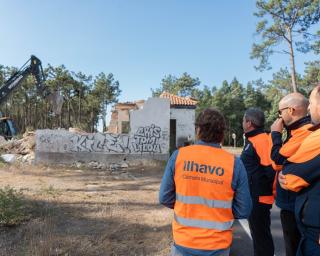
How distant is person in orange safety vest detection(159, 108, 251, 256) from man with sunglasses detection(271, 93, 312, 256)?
704 mm

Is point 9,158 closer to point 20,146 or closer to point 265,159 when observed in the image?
point 20,146

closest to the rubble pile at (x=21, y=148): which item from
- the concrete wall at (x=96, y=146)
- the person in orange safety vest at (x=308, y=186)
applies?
the concrete wall at (x=96, y=146)

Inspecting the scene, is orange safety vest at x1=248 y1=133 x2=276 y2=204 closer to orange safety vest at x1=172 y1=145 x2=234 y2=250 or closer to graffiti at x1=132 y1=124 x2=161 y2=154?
orange safety vest at x1=172 y1=145 x2=234 y2=250

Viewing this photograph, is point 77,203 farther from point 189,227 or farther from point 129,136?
point 129,136

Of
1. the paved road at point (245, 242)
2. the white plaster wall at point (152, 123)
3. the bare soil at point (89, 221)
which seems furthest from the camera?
the white plaster wall at point (152, 123)

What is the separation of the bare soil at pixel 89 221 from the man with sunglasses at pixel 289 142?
8.92ft

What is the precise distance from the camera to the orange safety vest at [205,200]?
2.62m

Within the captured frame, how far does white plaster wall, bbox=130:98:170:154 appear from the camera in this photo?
20.3 meters

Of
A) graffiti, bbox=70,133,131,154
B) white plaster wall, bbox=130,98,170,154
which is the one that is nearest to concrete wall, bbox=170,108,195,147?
white plaster wall, bbox=130,98,170,154

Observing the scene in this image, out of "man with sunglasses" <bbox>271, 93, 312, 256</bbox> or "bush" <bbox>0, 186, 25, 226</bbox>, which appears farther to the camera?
"bush" <bbox>0, 186, 25, 226</bbox>

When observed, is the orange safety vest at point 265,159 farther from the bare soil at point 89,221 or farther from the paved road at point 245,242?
the bare soil at point 89,221

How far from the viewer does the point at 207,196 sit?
8.68 ft

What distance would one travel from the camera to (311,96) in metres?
2.58

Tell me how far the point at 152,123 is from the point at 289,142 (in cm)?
1761
